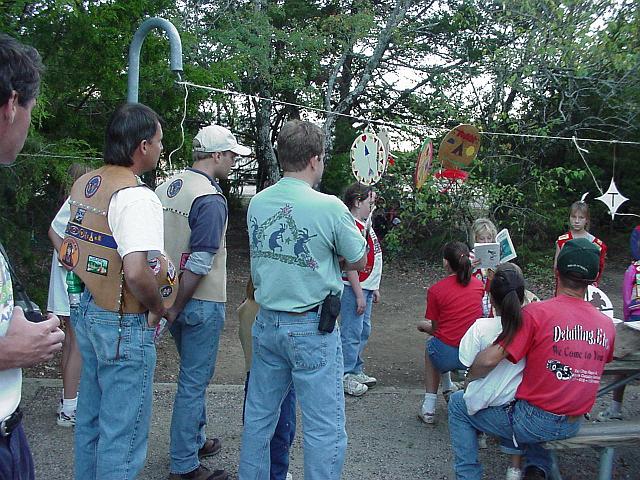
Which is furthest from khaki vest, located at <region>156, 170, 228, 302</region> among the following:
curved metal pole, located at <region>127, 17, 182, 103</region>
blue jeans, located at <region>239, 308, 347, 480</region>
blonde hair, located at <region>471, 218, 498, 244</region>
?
blonde hair, located at <region>471, 218, 498, 244</region>

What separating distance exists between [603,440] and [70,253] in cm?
285

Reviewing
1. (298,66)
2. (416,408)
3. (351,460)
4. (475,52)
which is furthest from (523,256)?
(351,460)

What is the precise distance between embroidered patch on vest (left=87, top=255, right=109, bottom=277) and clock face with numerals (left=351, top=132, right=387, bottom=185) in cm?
382

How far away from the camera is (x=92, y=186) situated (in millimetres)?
2752

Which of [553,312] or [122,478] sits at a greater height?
[553,312]

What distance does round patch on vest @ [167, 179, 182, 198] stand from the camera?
3.44 m

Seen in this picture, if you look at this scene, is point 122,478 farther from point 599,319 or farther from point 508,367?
point 599,319

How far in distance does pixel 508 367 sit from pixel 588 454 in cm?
143

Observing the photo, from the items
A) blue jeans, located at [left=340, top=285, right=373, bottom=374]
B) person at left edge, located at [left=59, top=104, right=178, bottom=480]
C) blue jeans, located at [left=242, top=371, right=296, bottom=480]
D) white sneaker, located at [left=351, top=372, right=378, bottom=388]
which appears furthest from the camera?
white sneaker, located at [left=351, top=372, right=378, bottom=388]

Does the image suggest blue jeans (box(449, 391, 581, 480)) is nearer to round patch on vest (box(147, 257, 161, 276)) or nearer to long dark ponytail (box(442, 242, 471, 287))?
long dark ponytail (box(442, 242, 471, 287))

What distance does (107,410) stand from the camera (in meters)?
2.75

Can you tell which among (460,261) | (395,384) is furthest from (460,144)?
(395,384)

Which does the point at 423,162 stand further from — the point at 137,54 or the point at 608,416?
the point at 137,54

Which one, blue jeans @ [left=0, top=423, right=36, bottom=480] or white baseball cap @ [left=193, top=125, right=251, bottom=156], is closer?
blue jeans @ [left=0, top=423, right=36, bottom=480]
